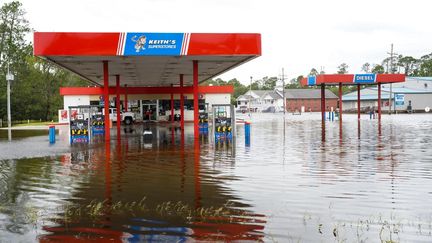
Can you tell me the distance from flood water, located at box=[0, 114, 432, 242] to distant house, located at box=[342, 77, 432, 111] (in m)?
66.0

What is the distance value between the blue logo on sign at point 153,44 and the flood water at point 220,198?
19.5 ft

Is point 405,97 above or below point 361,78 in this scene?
below

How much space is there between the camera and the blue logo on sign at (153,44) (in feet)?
62.4

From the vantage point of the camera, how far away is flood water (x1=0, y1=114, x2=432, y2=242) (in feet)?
19.9

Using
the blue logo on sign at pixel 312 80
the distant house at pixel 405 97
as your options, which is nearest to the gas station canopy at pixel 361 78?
the blue logo on sign at pixel 312 80

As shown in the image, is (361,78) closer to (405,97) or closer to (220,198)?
(220,198)

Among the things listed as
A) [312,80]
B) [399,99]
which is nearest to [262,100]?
[399,99]

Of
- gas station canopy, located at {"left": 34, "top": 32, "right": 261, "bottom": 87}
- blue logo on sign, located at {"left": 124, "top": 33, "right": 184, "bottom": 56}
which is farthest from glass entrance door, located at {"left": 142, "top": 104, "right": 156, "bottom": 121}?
blue logo on sign, located at {"left": 124, "top": 33, "right": 184, "bottom": 56}

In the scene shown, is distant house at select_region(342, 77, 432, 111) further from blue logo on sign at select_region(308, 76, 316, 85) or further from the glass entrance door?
the glass entrance door

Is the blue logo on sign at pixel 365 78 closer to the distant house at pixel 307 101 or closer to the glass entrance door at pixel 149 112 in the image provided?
the glass entrance door at pixel 149 112

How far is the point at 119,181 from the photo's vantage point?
10180 millimetres

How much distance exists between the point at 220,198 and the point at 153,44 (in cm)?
1229

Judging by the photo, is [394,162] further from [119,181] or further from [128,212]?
[128,212]

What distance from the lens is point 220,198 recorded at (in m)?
8.20
